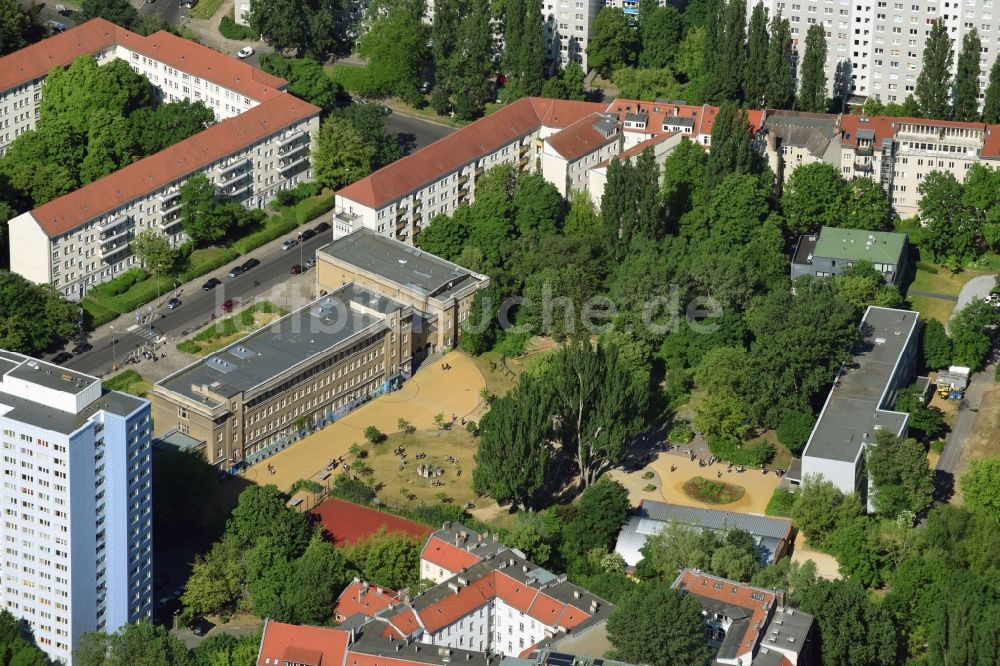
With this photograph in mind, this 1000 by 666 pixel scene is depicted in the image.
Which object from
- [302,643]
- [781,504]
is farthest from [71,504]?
[781,504]

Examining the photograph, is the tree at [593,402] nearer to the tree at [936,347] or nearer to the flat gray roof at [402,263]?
the flat gray roof at [402,263]

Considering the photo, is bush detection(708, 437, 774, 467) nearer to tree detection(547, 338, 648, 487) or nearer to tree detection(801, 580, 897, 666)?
tree detection(547, 338, 648, 487)

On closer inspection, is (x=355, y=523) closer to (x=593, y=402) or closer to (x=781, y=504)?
(x=593, y=402)

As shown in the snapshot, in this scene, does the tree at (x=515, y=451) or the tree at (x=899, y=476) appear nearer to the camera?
the tree at (x=899, y=476)

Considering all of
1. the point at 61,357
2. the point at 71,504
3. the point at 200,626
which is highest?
the point at 71,504

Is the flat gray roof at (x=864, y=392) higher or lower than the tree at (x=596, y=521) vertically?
higher

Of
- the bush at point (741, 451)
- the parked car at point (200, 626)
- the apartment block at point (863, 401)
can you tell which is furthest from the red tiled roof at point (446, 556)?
the bush at point (741, 451)

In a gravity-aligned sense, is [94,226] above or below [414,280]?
above
